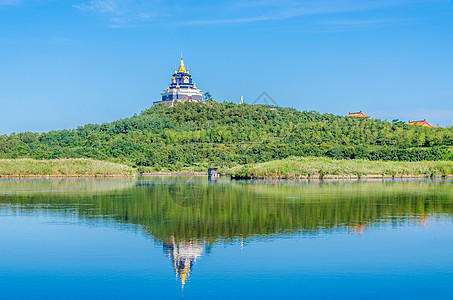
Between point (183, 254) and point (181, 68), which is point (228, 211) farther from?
point (181, 68)

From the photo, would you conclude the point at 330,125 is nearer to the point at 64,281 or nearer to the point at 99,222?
the point at 99,222

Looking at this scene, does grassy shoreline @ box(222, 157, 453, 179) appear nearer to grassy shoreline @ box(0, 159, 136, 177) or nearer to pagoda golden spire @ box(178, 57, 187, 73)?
grassy shoreline @ box(0, 159, 136, 177)

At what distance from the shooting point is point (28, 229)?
54.5 feet

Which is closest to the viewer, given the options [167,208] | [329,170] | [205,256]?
[205,256]

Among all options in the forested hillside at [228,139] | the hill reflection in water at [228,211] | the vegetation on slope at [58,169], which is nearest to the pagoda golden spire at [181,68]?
the forested hillside at [228,139]

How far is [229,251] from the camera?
42.1ft

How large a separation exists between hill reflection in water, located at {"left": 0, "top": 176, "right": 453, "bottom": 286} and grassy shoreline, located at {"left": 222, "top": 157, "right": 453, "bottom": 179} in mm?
13318

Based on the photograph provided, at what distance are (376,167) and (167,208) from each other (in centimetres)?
2773

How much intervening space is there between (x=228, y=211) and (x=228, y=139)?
180 feet

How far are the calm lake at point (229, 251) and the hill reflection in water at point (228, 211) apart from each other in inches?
1.7

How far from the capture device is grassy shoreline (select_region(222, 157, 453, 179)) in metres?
41.9

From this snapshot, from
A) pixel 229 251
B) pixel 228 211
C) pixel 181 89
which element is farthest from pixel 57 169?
pixel 181 89

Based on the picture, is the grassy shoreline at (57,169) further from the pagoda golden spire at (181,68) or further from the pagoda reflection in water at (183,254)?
the pagoda golden spire at (181,68)

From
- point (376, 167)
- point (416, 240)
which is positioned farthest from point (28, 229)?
point (376, 167)
